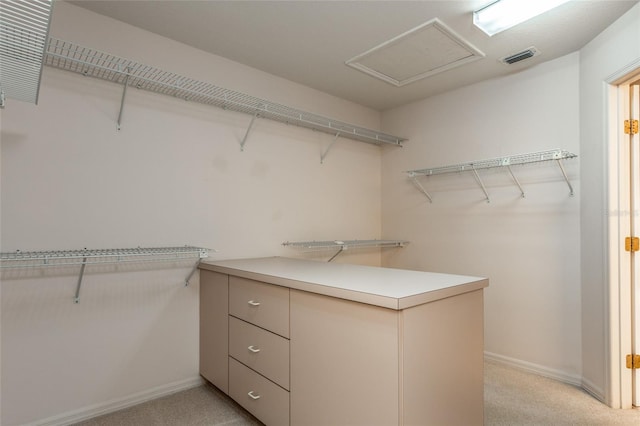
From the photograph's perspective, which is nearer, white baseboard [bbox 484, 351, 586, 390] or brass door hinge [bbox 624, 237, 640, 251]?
brass door hinge [bbox 624, 237, 640, 251]

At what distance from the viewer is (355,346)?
136cm

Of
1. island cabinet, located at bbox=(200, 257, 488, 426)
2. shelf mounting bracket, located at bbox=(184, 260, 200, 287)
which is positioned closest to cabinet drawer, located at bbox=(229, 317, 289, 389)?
island cabinet, located at bbox=(200, 257, 488, 426)

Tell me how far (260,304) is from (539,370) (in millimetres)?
2138

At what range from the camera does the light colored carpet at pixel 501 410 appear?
1.89 m

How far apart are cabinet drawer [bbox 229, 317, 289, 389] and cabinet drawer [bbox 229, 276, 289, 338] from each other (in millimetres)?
41

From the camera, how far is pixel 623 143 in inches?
81.5

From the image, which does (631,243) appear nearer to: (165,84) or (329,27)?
(329,27)

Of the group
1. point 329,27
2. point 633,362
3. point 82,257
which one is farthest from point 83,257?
point 633,362

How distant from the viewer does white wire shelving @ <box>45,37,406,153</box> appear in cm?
183

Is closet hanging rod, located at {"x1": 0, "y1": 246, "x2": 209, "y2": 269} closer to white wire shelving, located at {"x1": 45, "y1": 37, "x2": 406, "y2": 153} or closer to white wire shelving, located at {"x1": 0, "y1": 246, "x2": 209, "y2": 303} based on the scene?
white wire shelving, located at {"x1": 0, "y1": 246, "x2": 209, "y2": 303}

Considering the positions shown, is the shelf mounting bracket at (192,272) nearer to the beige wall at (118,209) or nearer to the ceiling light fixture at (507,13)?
the beige wall at (118,209)

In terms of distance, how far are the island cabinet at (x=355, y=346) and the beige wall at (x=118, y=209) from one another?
0.55 meters

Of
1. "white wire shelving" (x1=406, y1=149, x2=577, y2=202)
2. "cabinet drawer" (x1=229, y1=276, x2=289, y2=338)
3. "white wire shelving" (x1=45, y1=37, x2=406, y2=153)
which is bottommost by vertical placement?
"cabinet drawer" (x1=229, y1=276, x2=289, y2=338)

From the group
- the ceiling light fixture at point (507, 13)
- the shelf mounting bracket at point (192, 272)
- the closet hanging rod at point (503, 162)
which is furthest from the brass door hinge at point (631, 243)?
the shelf mounting bracket at point (192, 272)
